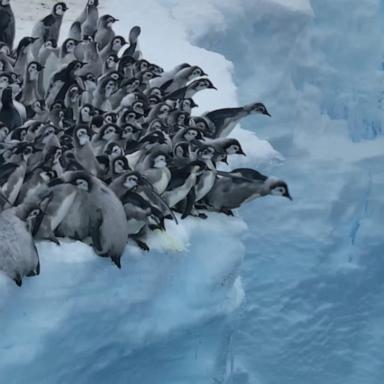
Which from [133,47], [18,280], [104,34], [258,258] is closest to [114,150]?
[18,280]

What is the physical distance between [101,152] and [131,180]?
2.16ft

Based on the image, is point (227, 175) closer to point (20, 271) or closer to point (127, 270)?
point (127, 270)

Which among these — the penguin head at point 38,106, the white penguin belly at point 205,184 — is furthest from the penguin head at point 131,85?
the white penguin belly at point 205,184

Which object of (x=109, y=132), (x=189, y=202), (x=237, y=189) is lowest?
(x=189, y=202)

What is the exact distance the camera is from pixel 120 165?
5996 mm

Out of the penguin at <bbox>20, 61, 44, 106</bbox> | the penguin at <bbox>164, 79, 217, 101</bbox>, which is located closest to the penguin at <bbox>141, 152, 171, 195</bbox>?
the penguin at <bbox>20, 61, 44, 106</bbox>

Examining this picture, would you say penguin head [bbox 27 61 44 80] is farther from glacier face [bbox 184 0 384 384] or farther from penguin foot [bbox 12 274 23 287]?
penguin foot [bbox 12 274 23 287]

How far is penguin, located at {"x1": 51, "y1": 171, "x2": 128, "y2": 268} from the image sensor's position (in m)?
5.59

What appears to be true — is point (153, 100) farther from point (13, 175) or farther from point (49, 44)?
point (13, 175)

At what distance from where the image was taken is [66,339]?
5.40m

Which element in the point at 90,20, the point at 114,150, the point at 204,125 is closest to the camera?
the point at 114,150

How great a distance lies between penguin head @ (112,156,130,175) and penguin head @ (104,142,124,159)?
4 centimetres

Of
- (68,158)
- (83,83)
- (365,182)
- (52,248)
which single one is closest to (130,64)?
(83,83)

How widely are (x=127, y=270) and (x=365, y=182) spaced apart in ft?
22.1
